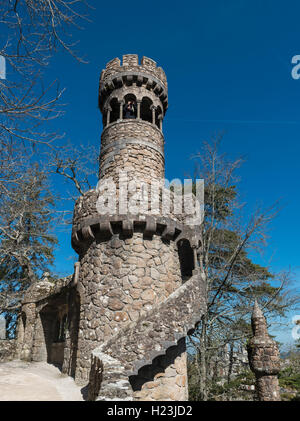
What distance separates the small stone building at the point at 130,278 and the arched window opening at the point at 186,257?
0.04 metres

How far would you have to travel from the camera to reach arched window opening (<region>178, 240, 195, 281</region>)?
31.8ft

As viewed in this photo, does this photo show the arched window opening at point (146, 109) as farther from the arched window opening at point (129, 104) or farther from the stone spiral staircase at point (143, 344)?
the stone spiral staircase at point (143, 344)

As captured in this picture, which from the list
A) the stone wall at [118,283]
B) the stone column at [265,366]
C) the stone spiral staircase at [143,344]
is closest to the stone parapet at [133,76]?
the stone wall at [118,283]

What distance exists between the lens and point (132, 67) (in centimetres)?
1148

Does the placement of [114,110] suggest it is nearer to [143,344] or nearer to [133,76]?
[133,76]

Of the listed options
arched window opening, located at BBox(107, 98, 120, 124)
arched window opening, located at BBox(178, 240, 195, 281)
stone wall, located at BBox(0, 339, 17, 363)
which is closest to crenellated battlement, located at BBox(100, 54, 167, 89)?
arched window opening, located at BBox(107, 98, 120, 124)

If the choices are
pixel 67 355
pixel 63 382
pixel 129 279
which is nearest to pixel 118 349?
pixel 129 279

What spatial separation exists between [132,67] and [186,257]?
25.2 ft

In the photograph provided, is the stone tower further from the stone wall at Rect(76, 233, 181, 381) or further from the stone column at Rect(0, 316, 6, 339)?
the stone column at Rect(0, 316, 6, 339)

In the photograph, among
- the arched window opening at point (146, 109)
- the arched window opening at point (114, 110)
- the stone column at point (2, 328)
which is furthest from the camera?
the stone column at point (2, 328)

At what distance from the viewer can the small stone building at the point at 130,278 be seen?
619cm

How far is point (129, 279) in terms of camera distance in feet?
25.8

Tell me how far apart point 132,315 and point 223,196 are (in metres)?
9.67
